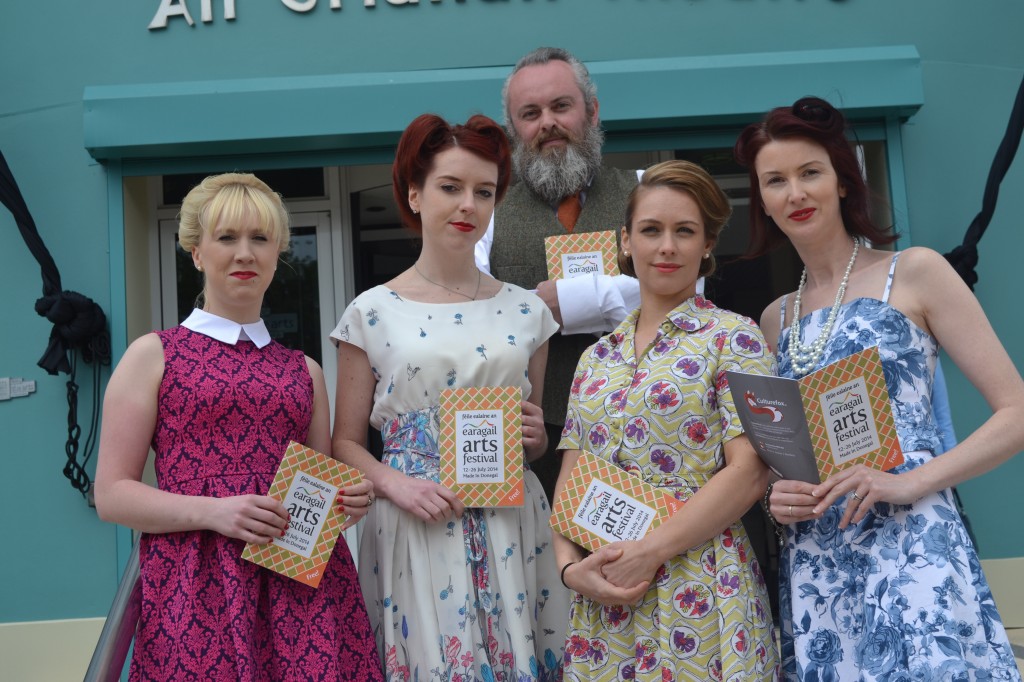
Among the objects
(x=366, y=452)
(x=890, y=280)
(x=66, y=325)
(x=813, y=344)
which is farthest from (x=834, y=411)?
(x=66, y=325)

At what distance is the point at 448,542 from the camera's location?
2.33m

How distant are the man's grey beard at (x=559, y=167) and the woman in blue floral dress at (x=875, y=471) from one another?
0.86 metres

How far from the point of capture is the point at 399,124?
184 inches

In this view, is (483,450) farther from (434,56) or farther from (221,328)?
(434,56)

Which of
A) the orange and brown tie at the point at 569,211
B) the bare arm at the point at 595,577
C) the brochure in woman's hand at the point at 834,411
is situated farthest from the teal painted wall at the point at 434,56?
the bare arm at the point at 595,577

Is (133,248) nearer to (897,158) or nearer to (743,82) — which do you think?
(743,82)

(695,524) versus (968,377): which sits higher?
(968,377)

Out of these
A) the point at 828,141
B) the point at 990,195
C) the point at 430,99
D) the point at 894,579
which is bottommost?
the point at 894,579

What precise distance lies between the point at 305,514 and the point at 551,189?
4.75 feet

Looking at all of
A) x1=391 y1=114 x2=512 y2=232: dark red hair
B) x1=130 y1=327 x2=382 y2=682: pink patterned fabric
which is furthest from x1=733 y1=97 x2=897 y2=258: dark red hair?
x1=130 y1=327 x2=382 y2=682: pink patterned fabric

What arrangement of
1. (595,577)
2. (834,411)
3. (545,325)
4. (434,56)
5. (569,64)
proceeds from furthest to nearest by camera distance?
(434,56) < (569,64) < (545,325) < (595,577) < (834,411)

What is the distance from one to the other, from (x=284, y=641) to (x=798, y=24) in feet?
13.1

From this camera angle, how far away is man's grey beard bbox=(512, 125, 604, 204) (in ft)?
10.4

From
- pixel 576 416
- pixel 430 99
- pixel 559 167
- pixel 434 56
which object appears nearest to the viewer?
pixel 576 416
